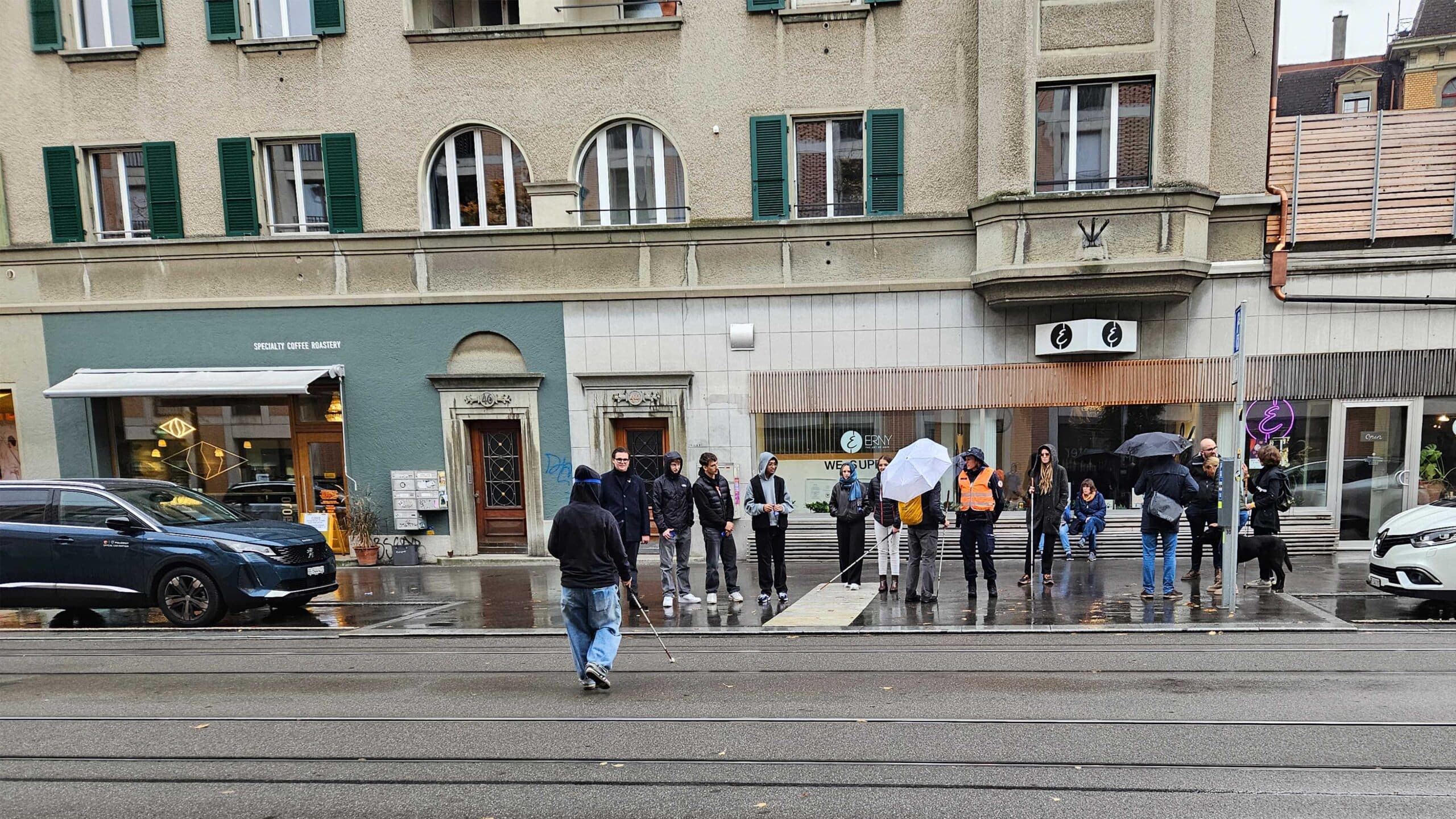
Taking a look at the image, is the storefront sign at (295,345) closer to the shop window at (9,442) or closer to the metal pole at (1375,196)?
the shop window at (9,442)

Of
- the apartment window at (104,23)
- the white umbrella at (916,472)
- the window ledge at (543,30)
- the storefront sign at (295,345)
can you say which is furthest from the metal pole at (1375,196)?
the apartment window at (104,23)

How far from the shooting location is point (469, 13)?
513 inches

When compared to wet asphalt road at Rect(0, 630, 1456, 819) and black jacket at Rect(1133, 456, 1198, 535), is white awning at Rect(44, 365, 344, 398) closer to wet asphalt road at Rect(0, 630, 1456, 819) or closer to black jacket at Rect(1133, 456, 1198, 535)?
wet asphalt road at Rect(0, 630, 1456, 819)

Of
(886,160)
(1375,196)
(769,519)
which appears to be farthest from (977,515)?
(1375,196)


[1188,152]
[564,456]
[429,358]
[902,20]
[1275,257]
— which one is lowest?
[564,456]

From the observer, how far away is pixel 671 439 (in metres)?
Answer: 12.8

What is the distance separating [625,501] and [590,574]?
3.38 metres

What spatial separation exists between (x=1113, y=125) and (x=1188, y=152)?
1.05m

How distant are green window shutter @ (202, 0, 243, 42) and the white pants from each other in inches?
491

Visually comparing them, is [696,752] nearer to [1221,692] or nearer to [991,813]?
[991,813]

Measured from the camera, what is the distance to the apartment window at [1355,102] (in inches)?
1487

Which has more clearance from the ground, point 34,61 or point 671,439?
point 34,61

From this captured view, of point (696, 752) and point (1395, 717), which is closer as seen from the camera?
point (696, 752)

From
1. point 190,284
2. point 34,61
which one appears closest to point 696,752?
point 190,284
